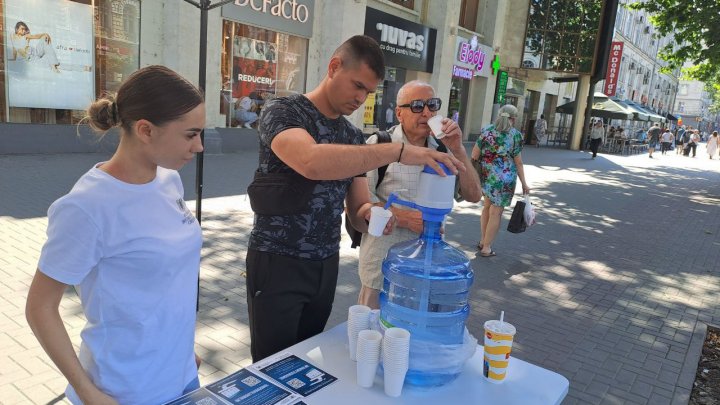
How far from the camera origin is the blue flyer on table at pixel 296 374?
1.66 meters

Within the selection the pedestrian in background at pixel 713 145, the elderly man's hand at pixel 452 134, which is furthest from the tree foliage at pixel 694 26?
the pedestrian in background at pixel 713 145

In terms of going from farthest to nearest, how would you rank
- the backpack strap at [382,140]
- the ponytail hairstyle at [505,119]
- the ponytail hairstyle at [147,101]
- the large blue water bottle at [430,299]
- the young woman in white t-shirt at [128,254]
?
the ponytail hairstyle at [505,119] < the backpack strap at [382,140] < the large blue water bottle at [430,299] < the ponytail hairstyle at [147,101] < the young woman in white t-shirt at [128,254]

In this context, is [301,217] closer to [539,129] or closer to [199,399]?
[199,399]

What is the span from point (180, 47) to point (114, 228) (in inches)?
456

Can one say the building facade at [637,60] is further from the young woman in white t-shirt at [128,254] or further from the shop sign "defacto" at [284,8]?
the young woman in white t-shirt at [128,254]

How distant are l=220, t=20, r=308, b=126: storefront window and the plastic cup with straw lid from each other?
11664 mm

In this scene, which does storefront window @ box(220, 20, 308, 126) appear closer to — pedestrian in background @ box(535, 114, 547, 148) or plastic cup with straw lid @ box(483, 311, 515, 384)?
plastic cup with straw lid @ box(483, 311, 515, 384)

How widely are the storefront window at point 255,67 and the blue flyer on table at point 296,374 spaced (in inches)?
457

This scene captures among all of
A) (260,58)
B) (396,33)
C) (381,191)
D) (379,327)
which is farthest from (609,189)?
(379,327)

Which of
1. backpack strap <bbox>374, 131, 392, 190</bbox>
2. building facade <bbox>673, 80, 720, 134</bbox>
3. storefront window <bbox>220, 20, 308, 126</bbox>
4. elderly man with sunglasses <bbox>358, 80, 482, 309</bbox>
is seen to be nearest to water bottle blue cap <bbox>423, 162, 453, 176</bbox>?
elderly man with sunglasses <bbox>358, 80, 482, 309</bbox>

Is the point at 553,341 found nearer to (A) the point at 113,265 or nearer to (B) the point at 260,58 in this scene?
(A) the point at 113,265

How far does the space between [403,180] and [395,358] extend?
5.27 ft

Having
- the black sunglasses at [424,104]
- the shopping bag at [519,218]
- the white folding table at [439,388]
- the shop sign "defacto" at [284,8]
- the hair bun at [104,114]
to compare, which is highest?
the shop sign "defacto" at [284,8]

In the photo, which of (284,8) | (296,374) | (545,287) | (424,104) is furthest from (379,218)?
(284,8)
